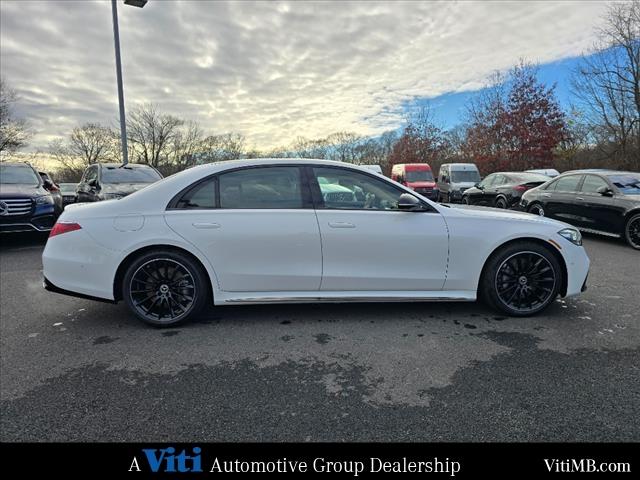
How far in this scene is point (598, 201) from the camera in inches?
320

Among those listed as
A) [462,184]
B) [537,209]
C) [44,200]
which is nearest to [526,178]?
[537,209]

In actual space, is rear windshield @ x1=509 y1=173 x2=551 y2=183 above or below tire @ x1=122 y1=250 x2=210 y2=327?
above

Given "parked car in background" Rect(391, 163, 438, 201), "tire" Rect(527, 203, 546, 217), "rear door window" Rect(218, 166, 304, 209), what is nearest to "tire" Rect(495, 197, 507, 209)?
"tire" Rect(527, 203, 546, 217)

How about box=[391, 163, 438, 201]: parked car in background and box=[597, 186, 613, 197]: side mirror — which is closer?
box=[597, 186, 613, 197]: side mirror

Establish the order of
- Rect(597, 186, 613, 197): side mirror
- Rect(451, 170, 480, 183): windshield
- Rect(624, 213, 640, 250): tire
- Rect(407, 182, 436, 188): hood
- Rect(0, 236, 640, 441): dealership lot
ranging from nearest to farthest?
Rect(0, 236, 640, 441): dealership lot < Rect(624, 213, 640, 250): tire < Rect(597, 186, 613, 197): side mirror < Rect(451, 170, 480, 183): windshield < Rect(407, 182, 436, 188): hood

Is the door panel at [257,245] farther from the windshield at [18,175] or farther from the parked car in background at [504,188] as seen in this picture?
the parked car in background at [504,188]

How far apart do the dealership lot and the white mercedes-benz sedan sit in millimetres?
294

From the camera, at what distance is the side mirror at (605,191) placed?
790cm

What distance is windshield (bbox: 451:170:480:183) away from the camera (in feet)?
61.1

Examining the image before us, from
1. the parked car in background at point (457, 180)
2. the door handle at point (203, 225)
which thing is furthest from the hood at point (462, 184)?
the door handle at point (203, 225)

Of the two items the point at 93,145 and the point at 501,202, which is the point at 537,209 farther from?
the point at 93,145

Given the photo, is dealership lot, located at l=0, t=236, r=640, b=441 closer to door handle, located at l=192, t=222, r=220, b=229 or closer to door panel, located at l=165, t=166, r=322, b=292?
door panel, located at l=165, t=166, r=322, b=292
